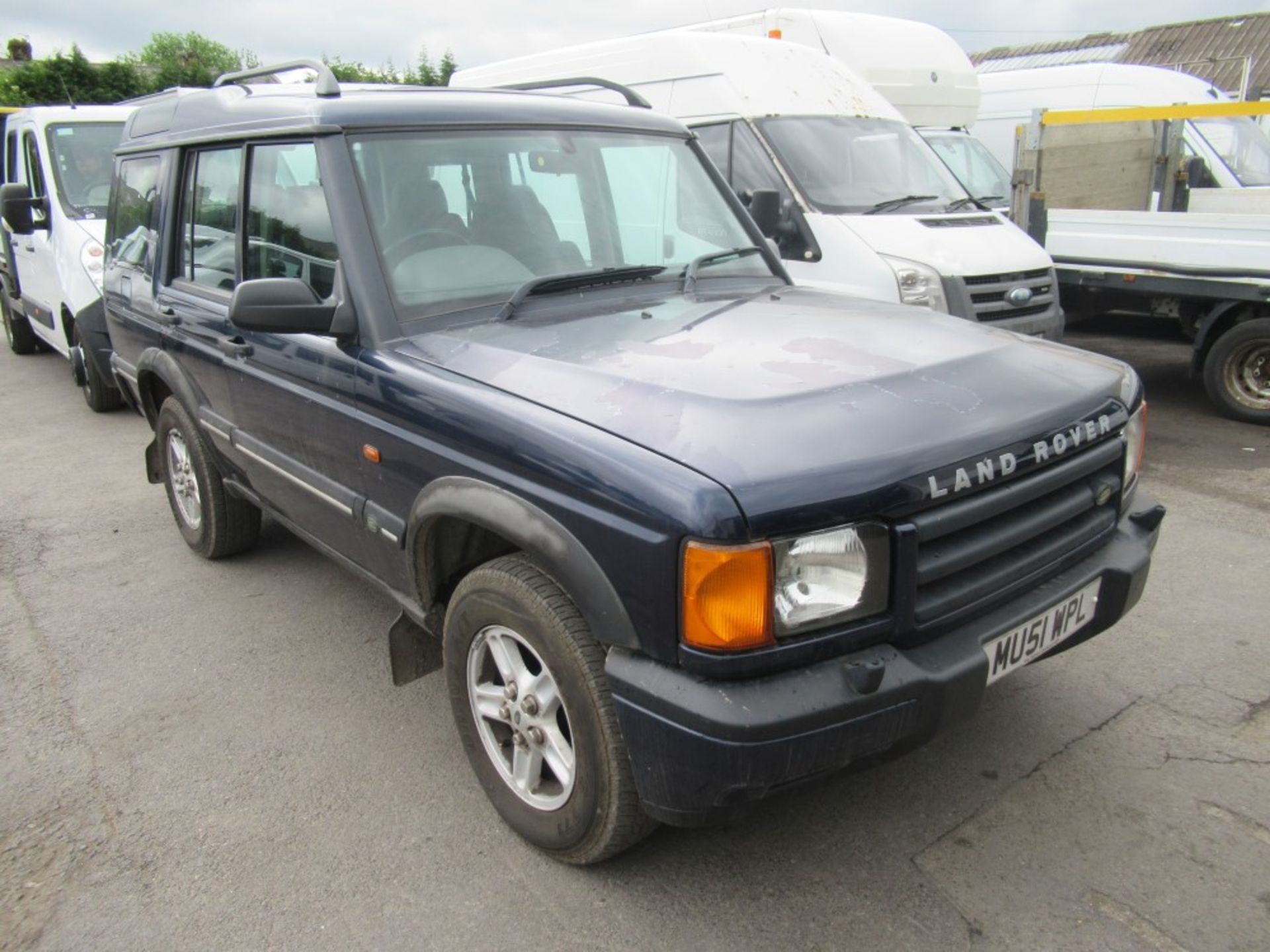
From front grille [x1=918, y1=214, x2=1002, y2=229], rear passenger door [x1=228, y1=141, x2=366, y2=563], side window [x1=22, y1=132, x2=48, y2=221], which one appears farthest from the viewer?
side window [x1=22, y1=132, x2=48, y2=221]

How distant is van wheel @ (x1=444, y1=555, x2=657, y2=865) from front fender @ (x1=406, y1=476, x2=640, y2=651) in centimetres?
10

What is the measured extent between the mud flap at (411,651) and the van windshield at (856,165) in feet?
14.8

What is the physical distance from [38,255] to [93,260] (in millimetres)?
1480

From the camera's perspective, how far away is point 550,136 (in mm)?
3465

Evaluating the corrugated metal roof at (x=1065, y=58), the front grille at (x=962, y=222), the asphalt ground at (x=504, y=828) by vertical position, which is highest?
the corrugated metal roof at (x=1065, y=58)

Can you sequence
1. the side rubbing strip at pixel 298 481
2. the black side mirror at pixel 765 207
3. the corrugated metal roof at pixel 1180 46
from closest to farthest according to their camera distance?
the side rubbing strip at pixel 298 481
the black side mirror at pixel 765 207
the corrugated metal roof at pixel 1180 46

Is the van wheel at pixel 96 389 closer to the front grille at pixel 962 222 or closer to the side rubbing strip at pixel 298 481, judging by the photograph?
the side rubbing strip at pixel 298 481

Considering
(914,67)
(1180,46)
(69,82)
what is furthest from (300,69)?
→ (1180,46)

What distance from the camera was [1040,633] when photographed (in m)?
2.48

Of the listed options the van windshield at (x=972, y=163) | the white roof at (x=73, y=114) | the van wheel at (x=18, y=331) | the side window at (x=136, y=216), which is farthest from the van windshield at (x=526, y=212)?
the van wheel at (x=18, y=331)

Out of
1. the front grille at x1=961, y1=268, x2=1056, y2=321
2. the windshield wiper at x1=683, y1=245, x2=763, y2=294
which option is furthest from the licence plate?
the front grille at x1=961, y1=268, x2=1056, y2=321

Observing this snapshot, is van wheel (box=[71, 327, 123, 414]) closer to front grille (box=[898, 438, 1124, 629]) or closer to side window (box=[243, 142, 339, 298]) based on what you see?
side window (box=[243, 142, 339, 298])

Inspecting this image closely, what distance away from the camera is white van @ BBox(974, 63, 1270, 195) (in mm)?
9133

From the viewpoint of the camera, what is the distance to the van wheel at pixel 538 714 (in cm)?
230
